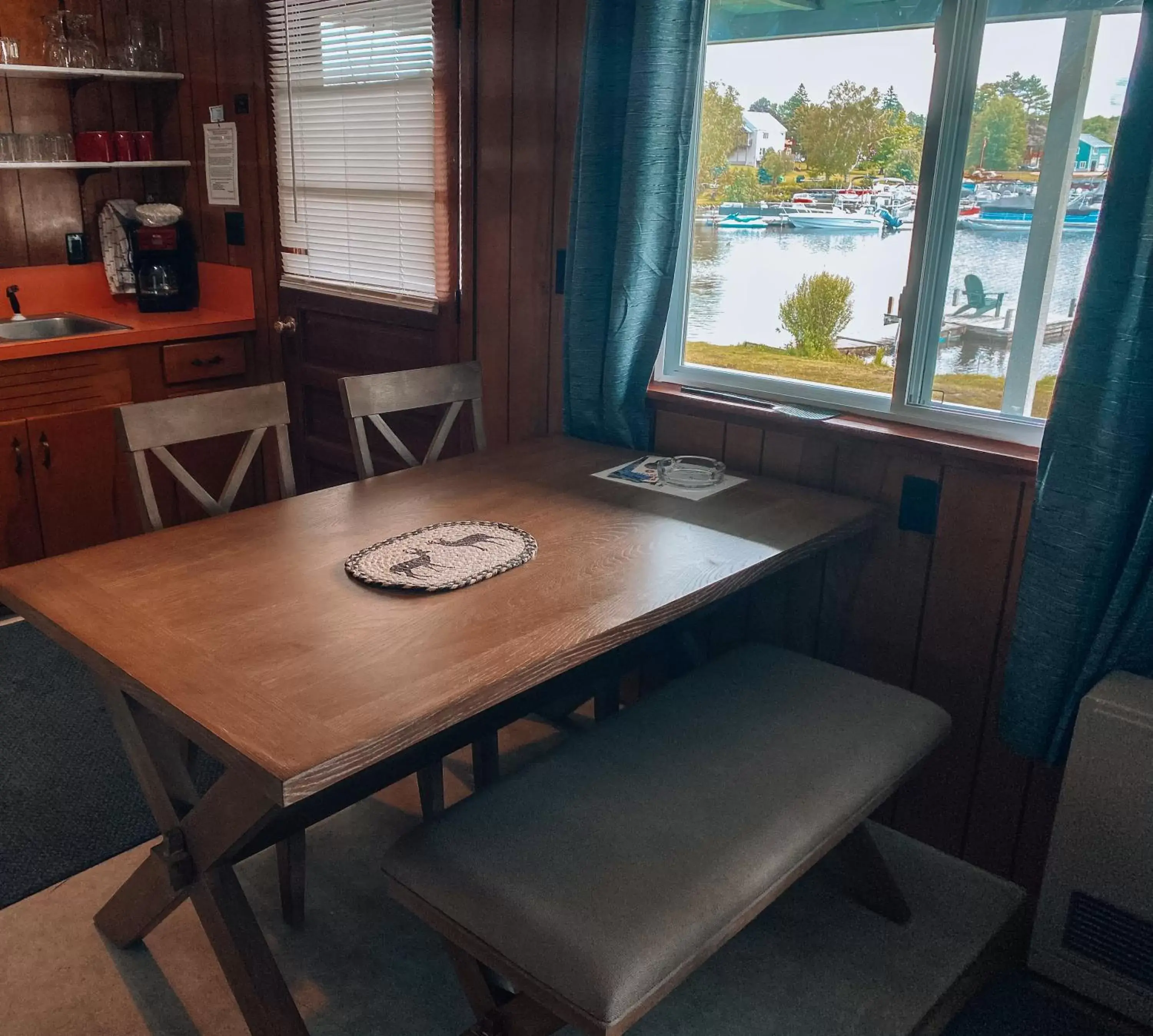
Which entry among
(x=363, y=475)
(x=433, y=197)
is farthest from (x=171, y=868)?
(x=433, y=197)

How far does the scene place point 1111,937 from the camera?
1766mm

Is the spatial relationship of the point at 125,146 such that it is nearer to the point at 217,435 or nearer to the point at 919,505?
the point at 217,435

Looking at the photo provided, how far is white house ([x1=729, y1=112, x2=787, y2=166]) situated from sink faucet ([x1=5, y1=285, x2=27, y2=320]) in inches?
99.2

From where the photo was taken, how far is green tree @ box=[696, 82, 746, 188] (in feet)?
7.61

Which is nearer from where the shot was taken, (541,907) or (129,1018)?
(541,907)

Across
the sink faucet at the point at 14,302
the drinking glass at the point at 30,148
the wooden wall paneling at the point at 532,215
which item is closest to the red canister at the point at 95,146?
the drinking glass at the point at 30,148

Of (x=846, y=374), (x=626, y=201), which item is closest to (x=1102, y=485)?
(x=846, y=374)

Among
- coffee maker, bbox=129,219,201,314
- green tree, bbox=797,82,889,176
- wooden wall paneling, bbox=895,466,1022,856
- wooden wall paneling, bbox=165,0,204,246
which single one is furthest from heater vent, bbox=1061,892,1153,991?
wooden wall paneling, bbox=165,0,204,246

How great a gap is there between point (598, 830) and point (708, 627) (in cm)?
112

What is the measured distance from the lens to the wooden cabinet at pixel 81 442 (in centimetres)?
307

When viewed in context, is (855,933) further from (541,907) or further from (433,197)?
(433,197)

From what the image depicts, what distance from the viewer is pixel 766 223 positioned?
231cm

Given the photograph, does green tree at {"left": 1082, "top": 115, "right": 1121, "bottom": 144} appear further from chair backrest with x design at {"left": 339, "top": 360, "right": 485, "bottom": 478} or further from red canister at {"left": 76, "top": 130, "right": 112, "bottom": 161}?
red canister at {"left": 76, "top": 130, "right": 112, "bottom": 161}

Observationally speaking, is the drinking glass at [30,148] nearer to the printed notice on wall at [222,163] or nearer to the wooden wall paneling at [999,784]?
the printed notice on wall at [222,163]
